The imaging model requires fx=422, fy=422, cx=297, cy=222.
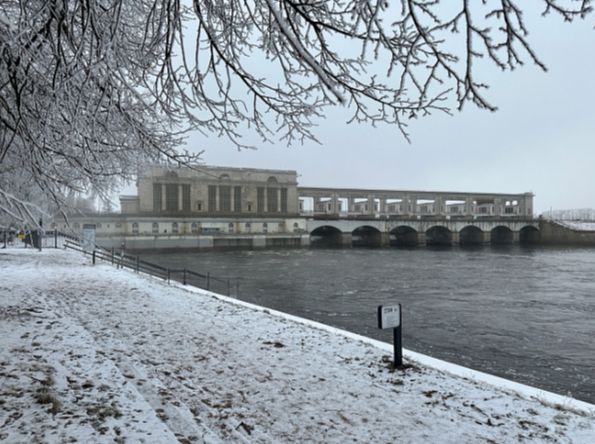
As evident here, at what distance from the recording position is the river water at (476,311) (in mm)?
8883

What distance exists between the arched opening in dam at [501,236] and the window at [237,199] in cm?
5230

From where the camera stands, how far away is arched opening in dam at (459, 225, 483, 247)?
85.7 metres

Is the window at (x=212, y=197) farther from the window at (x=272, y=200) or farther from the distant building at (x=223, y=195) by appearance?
the window at (x=272, y=200)

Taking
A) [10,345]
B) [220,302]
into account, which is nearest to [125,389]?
[10,345]

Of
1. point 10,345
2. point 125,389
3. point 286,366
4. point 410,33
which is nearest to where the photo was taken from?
point 410,33

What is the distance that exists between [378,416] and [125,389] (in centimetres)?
271

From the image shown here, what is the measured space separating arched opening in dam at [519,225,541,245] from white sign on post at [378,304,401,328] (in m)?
90.8

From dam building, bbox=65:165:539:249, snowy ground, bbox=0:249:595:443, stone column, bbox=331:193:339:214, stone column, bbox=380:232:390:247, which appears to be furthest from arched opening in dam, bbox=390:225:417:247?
snowy ground, bbox=0:249:595:443

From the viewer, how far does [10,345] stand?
19.6 ft

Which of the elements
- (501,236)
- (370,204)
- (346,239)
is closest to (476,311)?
(346,239)

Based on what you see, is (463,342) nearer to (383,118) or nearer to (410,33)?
(383,118)

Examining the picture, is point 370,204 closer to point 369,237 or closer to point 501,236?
point 369,237

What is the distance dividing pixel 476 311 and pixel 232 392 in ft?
40.2

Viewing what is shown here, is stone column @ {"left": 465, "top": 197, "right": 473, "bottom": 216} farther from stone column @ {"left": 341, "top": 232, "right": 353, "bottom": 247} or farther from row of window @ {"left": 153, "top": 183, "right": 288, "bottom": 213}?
row of window @ {"left": 153, "top": 183, "right": 288, "bottom": 213}
